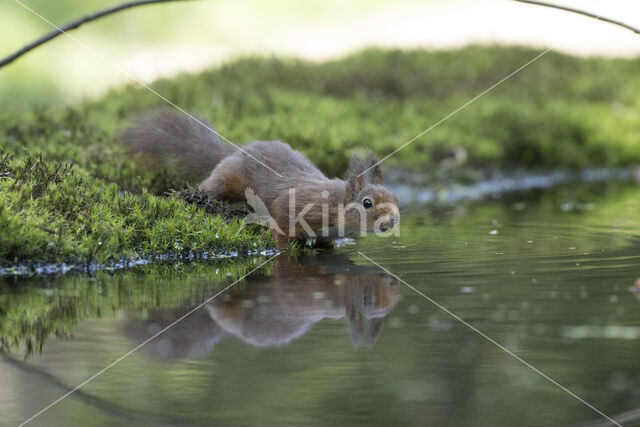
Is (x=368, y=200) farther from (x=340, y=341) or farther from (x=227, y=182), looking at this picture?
(x=340, y=341)

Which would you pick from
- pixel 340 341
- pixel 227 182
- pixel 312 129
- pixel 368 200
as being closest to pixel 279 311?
pixel 340 341

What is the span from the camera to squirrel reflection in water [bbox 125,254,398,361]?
4590 millimetres

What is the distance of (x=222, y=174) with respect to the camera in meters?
7.92

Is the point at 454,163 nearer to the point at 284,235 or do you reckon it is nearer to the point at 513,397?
→ the point at 284,235

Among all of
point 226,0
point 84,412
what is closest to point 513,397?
point 84,412

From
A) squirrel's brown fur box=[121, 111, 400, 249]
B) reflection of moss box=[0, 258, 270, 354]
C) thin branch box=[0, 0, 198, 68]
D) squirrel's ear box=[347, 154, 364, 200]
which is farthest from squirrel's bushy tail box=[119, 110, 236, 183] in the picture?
thin branch box=[0, 0, 198, 68]

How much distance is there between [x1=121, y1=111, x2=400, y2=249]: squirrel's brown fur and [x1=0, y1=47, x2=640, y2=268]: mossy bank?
251 mm

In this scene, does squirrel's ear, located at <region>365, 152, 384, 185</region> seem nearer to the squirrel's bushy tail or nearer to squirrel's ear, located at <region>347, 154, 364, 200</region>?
squirrel's ear, located at <region>347, 154, 364, 200</region>

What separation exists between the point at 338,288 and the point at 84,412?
2658 millimetres

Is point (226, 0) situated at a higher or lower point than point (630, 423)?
higher

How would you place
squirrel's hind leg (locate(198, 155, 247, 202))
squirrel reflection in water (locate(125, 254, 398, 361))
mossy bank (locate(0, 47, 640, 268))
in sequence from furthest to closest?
squirrel's hind leg (locate(198, 155, 247, 202)), mossy bank (locate(0, 47, 640, 268)), squirrel reflection in water (locate(125, 254, 398, 361))

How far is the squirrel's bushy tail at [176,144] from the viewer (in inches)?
335

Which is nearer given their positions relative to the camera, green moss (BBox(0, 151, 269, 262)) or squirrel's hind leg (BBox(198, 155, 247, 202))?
green moss (BBox(0, 151, 269, 262))

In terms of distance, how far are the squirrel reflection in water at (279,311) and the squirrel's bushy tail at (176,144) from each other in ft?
6.69
